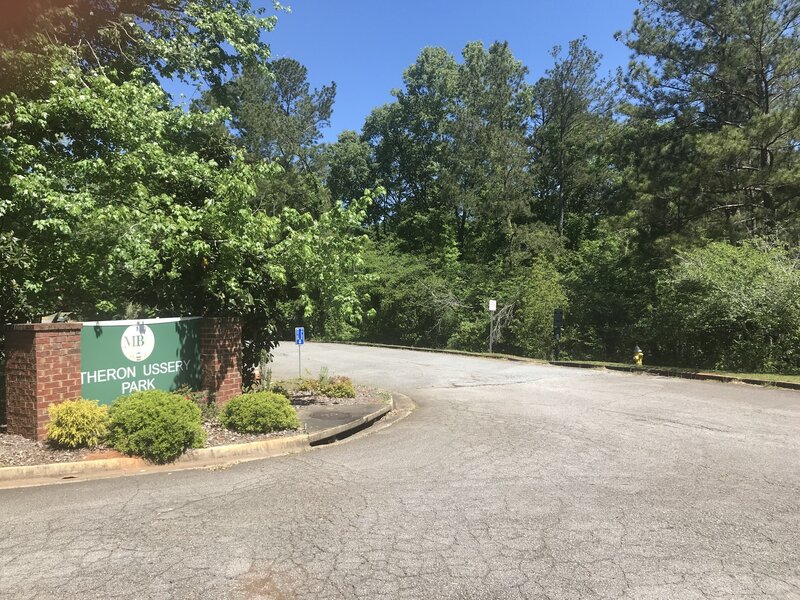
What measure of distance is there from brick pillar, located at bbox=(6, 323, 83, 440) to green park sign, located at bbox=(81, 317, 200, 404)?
269 mm

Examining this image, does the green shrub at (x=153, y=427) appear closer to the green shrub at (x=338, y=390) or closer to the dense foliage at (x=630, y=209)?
the green shrub at (x=338, y=390)

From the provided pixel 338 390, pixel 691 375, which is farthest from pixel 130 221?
pixel 691 375

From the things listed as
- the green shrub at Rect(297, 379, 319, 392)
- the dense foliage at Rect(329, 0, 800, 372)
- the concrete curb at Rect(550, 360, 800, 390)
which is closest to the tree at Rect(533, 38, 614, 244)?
the dense foliage at Rect(329, 0, 800, 372)

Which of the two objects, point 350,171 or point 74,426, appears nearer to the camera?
point 74,426

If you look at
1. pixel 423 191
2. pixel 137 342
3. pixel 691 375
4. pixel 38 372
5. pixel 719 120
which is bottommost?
pixel 691 375

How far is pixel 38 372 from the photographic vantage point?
23.2 ft

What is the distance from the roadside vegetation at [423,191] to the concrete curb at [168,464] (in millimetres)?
2201

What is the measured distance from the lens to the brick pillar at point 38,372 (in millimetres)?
7090

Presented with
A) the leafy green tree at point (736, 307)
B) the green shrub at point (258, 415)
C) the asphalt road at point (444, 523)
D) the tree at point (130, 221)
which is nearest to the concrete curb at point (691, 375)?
the leafy green tree at point (736, 307)

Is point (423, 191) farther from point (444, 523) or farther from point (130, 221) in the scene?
point (444, 523)

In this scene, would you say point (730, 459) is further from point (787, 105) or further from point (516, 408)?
point (787, 105)

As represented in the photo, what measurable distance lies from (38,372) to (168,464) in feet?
6.62

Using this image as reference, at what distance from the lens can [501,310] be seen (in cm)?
2917

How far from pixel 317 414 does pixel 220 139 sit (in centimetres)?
709
